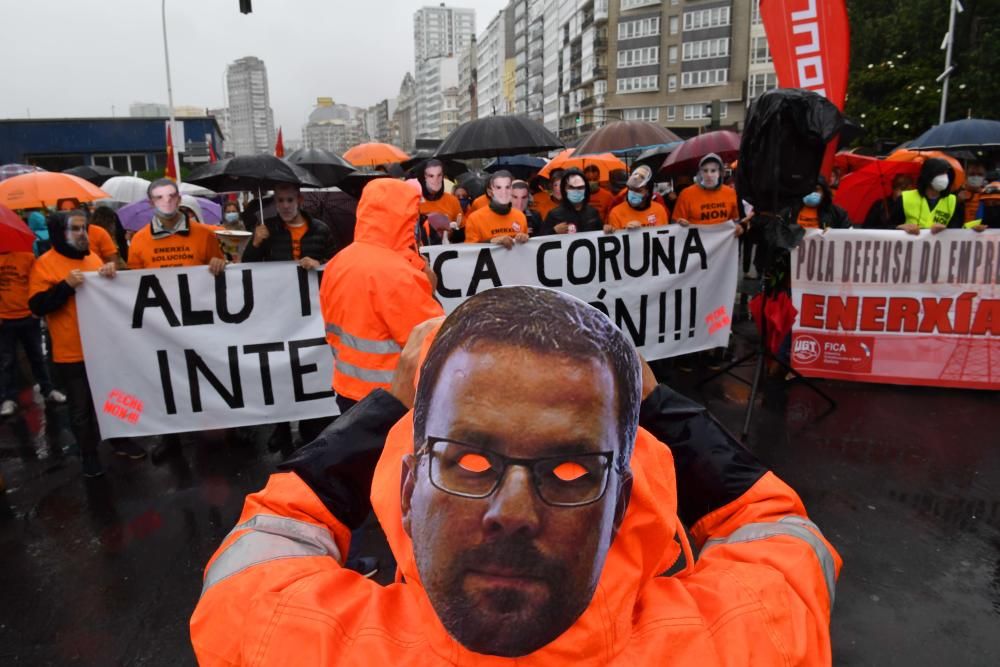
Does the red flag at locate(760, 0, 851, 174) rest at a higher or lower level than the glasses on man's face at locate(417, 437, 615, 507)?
higher

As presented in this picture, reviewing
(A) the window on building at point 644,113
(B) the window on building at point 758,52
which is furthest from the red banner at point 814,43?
(A) the window on building at point 644,113

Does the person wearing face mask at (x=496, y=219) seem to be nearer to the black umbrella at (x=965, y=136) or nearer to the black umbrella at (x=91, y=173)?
the black umbrella at (x=965, y=136)

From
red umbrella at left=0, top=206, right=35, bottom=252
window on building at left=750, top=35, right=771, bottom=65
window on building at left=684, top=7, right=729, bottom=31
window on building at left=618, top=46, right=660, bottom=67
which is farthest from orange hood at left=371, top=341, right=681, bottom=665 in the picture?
window on building at left=618, top=46, right=660, bottom=67

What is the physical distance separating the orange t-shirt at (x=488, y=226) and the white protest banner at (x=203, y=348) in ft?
6.80

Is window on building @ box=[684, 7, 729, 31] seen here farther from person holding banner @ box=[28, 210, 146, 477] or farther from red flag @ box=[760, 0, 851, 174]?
person holding banner @ box=[28, 210, 146, 477]

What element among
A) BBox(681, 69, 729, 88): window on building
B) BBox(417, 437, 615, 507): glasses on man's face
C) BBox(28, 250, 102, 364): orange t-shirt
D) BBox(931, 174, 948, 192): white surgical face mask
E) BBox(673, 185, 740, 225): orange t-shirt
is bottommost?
BBox(28, 250, 102, 364): orange t-shirt

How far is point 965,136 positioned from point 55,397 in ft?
42.3

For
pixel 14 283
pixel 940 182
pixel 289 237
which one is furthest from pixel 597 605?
pixel 940 182

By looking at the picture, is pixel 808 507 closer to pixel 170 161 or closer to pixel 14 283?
pixel 14 283

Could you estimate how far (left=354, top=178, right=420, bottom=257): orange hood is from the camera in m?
3.31

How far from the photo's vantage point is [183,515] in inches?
173

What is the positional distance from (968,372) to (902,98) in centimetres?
2650

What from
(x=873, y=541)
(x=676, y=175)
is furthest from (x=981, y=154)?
(x=873, y=541)

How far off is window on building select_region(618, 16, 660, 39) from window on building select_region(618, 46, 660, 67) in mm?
1380
